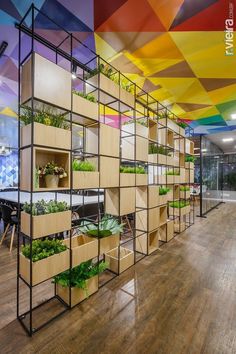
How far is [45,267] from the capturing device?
179 centimetres

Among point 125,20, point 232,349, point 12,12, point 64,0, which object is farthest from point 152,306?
point 12,12

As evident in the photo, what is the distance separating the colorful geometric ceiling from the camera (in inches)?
77.3

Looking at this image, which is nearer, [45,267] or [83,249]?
[45,267]

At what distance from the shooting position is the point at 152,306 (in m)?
2.14

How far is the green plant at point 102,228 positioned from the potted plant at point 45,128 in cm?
110

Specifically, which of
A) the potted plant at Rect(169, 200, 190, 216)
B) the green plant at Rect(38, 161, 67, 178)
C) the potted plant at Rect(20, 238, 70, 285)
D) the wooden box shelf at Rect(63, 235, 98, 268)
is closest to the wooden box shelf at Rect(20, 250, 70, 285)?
the potted plant at Rect(20, 238, 70, 285)

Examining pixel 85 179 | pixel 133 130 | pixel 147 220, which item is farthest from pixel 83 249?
pixel 133 130

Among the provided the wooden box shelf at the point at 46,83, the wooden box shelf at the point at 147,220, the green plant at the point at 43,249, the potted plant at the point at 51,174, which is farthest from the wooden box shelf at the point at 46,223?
the wooden box shelf at the point at 147,220

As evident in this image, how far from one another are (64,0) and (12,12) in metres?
0.62

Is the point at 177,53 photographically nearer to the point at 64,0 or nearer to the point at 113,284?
the point at 64,0

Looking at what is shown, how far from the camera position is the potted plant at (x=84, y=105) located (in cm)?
208

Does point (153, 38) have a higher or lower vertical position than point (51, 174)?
higher

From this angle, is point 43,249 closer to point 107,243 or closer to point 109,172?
point 107,243

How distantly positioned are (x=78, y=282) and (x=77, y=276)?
67 millimetres
